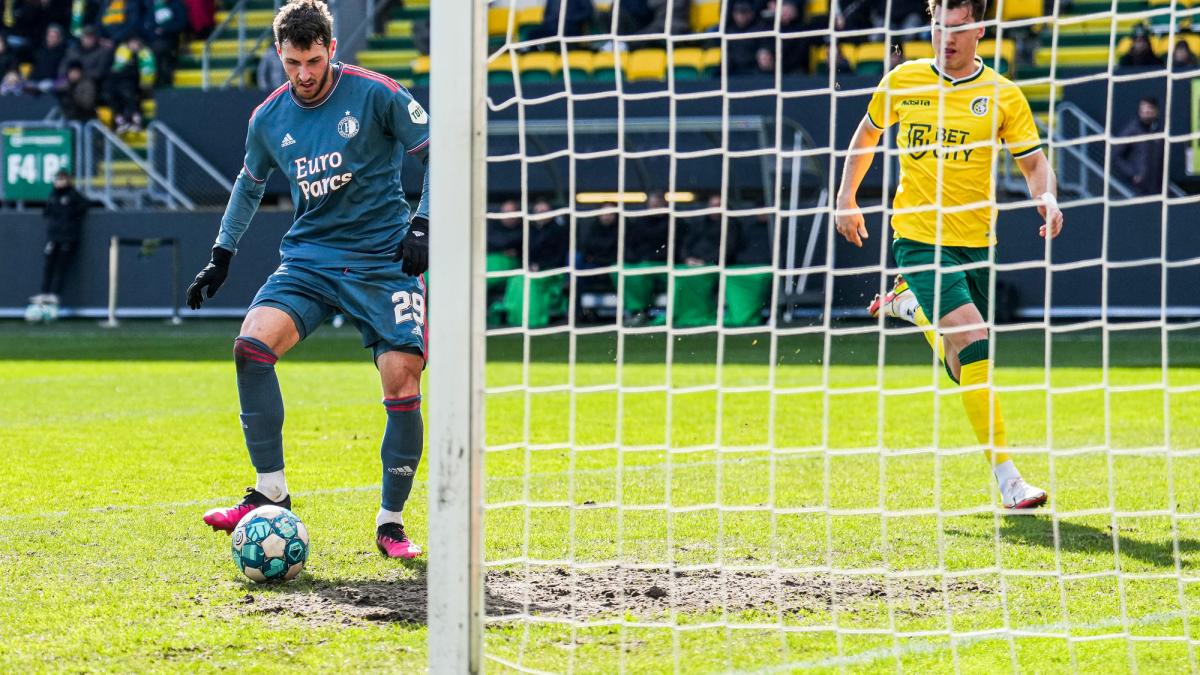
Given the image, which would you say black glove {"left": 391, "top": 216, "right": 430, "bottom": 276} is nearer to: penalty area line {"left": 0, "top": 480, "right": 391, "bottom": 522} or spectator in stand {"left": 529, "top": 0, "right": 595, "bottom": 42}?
penalty area line {"left": 0, "top": 480, "right": 391, "bottom": 522}

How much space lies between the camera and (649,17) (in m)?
18.9

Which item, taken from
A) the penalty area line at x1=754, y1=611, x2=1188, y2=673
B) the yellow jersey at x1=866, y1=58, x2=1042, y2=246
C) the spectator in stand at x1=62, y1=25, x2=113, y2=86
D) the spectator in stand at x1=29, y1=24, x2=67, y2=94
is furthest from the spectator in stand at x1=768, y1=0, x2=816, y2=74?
the penalty area line at x1=754, y1=611, x2=1188, y2=673

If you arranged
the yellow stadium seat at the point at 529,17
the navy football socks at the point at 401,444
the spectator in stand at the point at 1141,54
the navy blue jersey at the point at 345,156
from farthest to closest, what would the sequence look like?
the yellow stadium seat at the point at 529,17, the spectator in stand at the point at 1141,54, the navy blue jersey at the point at 345,156, the navy football socks at the point at 401,444

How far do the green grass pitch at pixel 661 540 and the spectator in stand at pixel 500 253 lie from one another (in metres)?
6.82

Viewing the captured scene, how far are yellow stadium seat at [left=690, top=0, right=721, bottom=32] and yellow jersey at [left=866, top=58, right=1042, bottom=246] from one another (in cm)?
1413

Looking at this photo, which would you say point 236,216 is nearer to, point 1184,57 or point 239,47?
point 1184,57

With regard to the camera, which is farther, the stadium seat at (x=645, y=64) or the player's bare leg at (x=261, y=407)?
the stadium seat at (x=645, y=64)

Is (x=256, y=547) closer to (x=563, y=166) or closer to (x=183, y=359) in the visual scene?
(x=183, y=359)

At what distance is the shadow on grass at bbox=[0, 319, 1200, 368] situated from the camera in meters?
12.2

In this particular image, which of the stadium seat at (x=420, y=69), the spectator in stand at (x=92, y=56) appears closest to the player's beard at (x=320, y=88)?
the stadium seat at (x=420, y=69)

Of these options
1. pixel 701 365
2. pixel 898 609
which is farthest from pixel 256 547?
pixel 701 365

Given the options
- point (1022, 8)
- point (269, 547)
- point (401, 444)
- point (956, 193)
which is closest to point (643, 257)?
point (1022, 8)

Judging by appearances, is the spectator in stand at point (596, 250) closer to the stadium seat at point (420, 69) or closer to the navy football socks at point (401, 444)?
the stadium seat at point (420, 69)

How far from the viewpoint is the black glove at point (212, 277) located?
5.10 m
